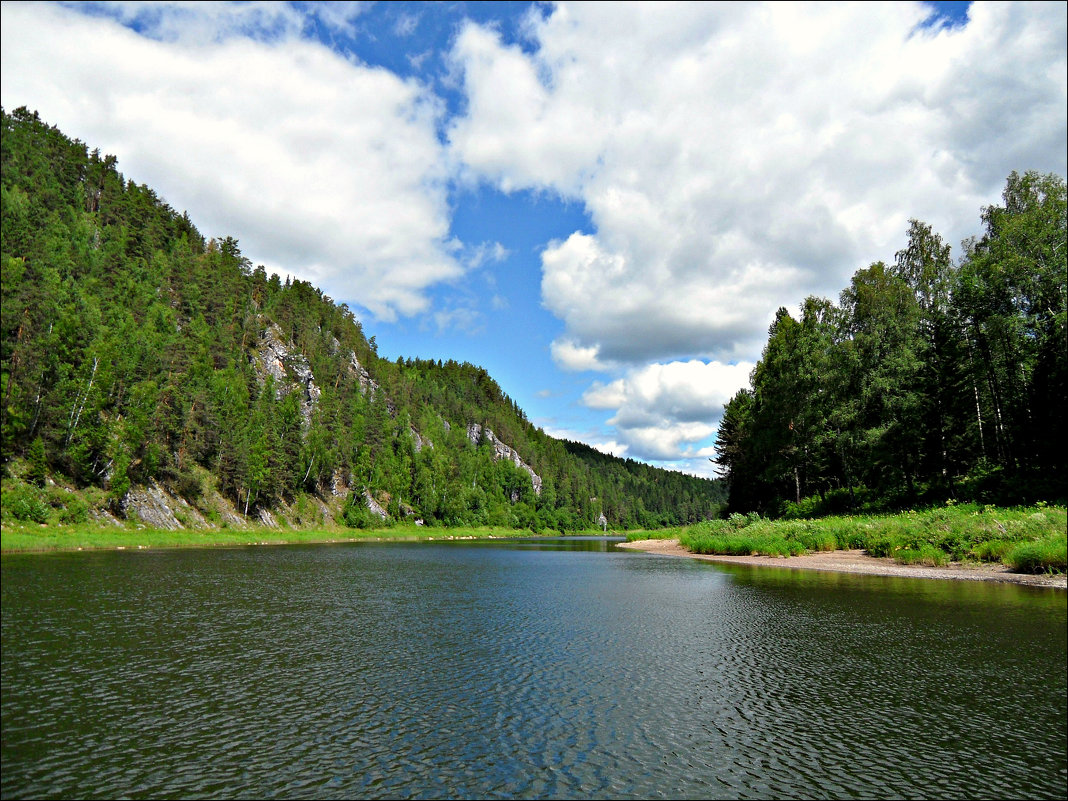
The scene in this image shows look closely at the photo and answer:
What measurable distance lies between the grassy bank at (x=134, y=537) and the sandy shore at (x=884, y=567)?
61881 mm

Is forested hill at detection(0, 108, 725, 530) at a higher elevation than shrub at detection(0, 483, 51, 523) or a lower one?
higher

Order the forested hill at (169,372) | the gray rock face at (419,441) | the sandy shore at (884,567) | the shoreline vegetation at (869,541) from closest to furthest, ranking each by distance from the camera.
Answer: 1. the sandy shore at (884,567)
2. the shoreline vegetation at (869,541)
3. the forested hill at (169,372)
4. the gray rock face at (419,441)

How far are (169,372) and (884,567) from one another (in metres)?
99.6

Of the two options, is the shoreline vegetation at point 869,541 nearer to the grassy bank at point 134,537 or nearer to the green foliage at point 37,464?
the grassy bank at point 134,537

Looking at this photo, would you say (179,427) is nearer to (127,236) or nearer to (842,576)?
(127,236)

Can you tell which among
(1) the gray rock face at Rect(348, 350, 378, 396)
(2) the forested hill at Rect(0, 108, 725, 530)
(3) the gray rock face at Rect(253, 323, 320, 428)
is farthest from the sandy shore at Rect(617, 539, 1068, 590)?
(1) the gray rock face at Rect(348, 350, 378, 396)

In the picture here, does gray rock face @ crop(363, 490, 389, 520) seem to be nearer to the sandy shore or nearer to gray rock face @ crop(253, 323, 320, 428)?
gray rock face @ crop(253, 323, 320, 428)

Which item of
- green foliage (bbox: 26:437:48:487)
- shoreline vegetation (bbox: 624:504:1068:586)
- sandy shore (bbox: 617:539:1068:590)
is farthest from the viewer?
green foliage (bbox: 26:437:48:487)

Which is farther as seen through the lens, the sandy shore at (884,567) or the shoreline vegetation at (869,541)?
the shoreline vegetation at (869,541)

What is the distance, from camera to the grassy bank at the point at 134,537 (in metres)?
51.8

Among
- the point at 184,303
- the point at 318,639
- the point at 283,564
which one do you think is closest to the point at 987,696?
the point at 318,639

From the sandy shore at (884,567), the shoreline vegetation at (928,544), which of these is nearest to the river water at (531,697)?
the sandy shore at (884,567)

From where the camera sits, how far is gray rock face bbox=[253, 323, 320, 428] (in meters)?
138

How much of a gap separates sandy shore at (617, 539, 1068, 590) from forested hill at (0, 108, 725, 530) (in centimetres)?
7634
